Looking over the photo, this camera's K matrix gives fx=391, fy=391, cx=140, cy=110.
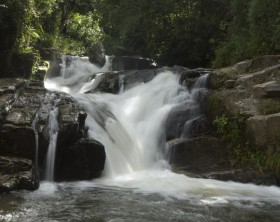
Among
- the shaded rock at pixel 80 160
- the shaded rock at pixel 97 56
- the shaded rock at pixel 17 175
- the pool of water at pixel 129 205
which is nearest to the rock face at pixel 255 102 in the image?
the pool of water at pixel 129 205

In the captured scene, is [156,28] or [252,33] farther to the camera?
[156,28]

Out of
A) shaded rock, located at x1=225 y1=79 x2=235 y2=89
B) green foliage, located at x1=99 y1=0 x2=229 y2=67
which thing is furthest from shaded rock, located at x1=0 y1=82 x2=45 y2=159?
green foliage, located at x1=99 y1=0 x2=229 y2=67

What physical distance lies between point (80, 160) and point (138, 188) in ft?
5.48

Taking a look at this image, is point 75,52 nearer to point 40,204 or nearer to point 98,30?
point 98,30

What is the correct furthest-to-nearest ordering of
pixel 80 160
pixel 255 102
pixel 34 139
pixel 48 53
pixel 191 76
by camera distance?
pixel 48 53
pixel 191 76
pixel 255 102
pixel 80 160
pixel 34 139

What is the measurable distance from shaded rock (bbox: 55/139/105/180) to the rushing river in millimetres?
286

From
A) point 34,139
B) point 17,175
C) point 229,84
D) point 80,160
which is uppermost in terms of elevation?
point 229,84

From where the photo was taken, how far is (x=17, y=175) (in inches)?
302

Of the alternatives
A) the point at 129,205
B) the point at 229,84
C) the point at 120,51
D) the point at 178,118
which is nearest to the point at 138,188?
the point at 129,205

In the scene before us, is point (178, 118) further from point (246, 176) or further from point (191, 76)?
point (246, 176)

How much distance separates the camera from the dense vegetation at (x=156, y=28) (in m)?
13.5

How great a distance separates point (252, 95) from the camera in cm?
1080

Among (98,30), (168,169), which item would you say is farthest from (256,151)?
(98,30)

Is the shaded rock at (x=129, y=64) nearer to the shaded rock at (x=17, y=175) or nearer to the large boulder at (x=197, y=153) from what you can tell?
the large boulder at (x=197, y=153)
